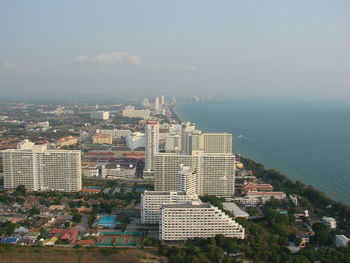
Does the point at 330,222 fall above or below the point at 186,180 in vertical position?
below

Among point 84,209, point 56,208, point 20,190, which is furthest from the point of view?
point 20,190

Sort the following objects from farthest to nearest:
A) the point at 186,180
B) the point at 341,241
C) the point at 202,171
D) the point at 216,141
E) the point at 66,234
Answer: the point at 216,141 → the point at 202,171 → the point at 186,180 → the point at 66,234 → the point at 341,241

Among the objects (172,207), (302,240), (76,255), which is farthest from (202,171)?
(76,255)

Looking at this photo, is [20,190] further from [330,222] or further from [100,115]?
[100,115]

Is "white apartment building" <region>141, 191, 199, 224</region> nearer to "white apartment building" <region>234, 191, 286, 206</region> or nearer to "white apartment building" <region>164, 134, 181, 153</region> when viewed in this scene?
"white apartment building" <region>234, 191, 286, 206</region>

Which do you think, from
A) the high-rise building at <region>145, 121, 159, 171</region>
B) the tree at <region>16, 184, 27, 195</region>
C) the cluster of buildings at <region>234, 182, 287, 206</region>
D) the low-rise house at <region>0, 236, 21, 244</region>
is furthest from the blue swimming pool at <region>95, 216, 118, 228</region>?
the high-rise building at <region>145, 121, 159, 171</region>

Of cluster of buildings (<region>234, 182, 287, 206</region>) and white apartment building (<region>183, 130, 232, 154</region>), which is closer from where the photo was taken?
cluster of buildings (<region>234, 182, 287, 206</region>)
